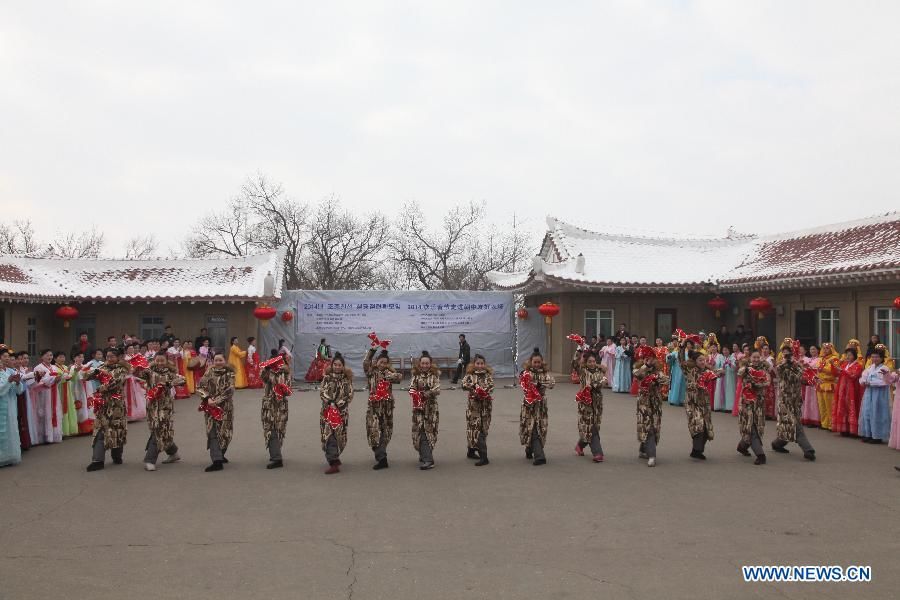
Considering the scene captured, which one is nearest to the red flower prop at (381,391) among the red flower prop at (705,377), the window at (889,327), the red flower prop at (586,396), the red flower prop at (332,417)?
the red flower prop at (332,417)

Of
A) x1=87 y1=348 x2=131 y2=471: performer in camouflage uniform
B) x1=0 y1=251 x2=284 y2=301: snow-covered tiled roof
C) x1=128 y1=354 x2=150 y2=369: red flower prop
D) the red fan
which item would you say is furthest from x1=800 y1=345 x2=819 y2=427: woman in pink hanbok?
x1=0 y1=251 x2=284 y2=301: snow-covered tiled roof

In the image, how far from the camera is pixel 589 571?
16.0 feet

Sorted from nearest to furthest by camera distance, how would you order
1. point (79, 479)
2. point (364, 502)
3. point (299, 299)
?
point (364, 502) → point (79, 479) → point (299, 299)

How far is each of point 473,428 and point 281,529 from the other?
10.8ft

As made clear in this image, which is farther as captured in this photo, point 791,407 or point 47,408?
point 47,408

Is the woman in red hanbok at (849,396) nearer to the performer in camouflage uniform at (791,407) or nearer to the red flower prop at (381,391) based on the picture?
the performer in camouflage uniform at (791,407)

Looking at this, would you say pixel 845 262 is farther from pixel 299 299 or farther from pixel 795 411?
pixel 299 299

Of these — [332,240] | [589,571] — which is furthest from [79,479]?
[332,240]

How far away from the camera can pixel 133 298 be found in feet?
61.3

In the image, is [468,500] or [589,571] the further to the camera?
[468,500]

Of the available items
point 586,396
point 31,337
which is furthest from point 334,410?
point 31,337

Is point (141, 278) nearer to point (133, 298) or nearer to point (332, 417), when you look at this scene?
point (133, 298)

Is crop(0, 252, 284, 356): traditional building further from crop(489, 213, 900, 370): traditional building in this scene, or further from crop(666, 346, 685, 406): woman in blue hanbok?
crop(666, 346, 685, 406): woman in blue hanbok

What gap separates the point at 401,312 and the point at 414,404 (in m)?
12.2
